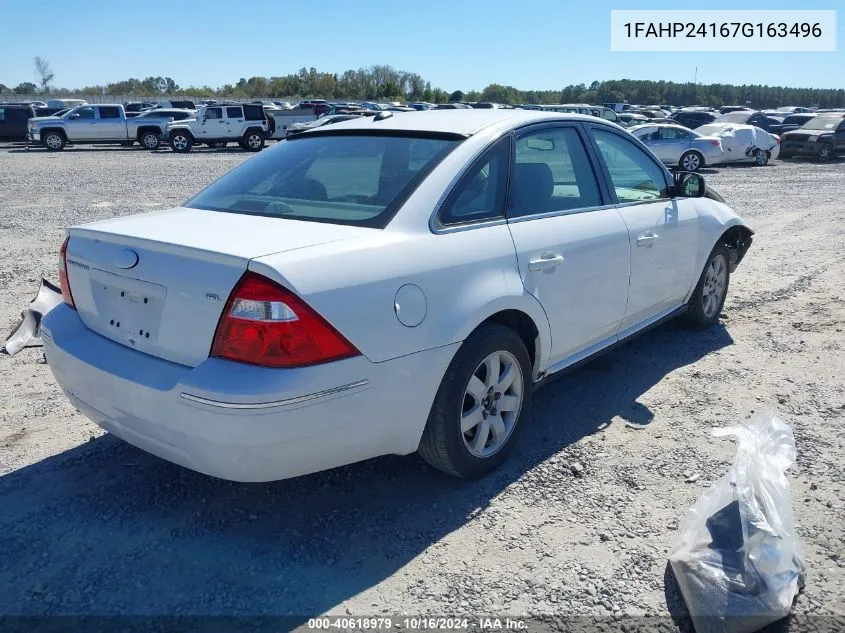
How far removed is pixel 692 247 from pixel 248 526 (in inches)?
139

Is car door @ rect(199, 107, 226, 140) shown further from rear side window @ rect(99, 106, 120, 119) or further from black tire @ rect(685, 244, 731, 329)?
black tire @ rect(685, 244, 731, 329)

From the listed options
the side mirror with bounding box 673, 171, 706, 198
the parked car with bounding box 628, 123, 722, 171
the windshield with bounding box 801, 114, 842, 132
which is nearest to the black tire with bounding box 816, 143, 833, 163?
the windshield with bounding box 801, 114, 842, 132

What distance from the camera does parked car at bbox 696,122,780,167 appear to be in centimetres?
2092

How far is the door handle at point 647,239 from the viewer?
426cm

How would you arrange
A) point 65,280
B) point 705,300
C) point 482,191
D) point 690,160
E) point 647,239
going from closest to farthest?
point 65,280 → point 482,191 → point 647,239 → point 705,300 → point 690,160

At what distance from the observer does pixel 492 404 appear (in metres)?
3.36

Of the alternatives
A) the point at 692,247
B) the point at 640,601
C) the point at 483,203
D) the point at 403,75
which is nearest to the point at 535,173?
the point at 483,203

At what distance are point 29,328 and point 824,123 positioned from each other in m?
26.5

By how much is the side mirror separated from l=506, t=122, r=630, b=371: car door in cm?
101

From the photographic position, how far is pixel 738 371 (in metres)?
Answer: 4.81

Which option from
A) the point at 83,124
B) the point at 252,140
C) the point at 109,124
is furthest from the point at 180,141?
the point at 83,124

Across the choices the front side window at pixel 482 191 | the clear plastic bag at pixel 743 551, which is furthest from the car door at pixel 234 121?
the clear plastic bag at pixel 743 551

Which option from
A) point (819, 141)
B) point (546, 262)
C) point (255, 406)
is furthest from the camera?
point (819, 141)

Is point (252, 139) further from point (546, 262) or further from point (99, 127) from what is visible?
point (546, 262)
